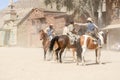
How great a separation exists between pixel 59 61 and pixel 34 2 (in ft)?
339

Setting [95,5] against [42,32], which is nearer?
[42,32]

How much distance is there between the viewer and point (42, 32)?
2409 cm

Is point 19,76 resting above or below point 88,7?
below

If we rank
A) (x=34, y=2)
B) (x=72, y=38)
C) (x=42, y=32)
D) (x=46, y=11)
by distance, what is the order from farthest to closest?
(x=34, y=2) < (x=46, y=11) < (x=42, y=32) < (x=72, y=38)

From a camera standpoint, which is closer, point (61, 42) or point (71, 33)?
point (61, 42)

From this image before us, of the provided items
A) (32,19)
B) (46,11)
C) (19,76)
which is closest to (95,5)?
(46,11)

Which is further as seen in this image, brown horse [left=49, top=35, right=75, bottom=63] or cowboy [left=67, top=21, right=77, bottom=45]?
brown horse [left=49, top=35, right=75, bottom=63]

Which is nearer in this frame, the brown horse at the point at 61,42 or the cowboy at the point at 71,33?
the cowboy at the point at 71,33

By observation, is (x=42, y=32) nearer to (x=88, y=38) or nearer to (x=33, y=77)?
(x=88, y=38)

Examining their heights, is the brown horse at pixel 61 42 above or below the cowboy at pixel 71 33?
below

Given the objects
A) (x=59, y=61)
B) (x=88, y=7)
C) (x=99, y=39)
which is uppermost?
(x=88, y=7)

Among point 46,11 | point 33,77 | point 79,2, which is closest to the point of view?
point 33,77

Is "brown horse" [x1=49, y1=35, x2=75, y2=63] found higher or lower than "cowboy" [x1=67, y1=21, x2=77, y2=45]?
lower

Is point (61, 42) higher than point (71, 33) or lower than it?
lower
